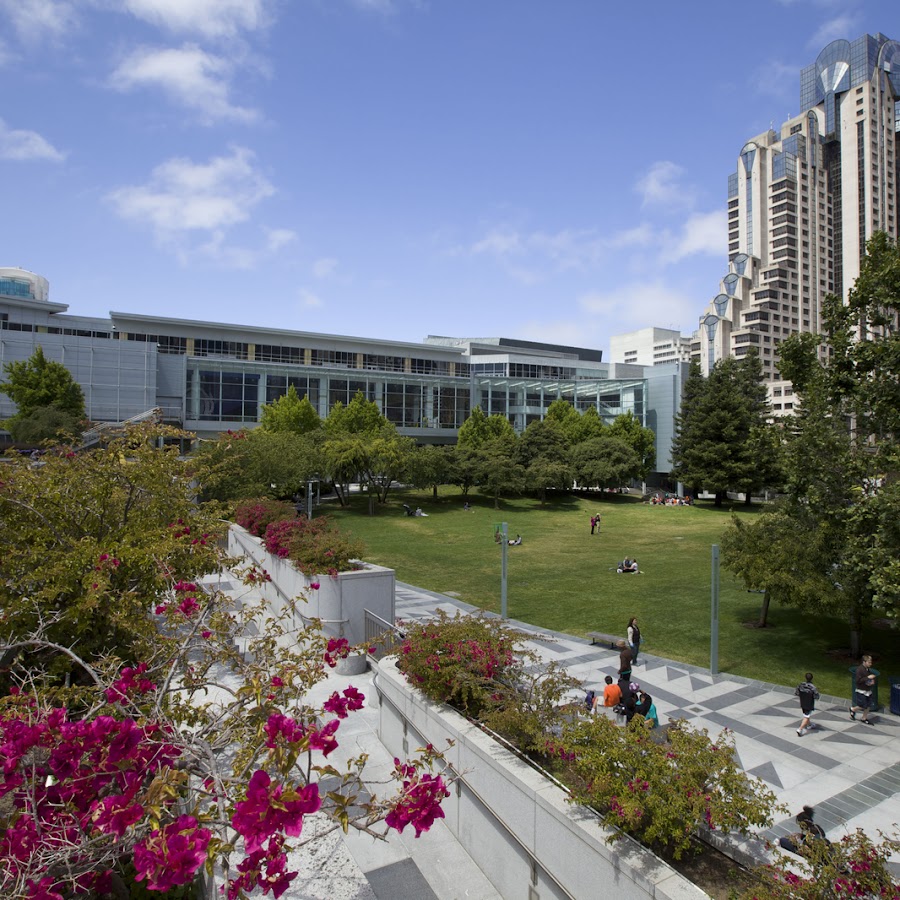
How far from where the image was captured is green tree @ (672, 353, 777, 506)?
47.7m

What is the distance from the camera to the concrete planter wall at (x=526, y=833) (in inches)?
167

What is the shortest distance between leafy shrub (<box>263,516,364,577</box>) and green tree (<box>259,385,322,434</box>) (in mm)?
31822

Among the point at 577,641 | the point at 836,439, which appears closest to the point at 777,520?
the point at 836,439

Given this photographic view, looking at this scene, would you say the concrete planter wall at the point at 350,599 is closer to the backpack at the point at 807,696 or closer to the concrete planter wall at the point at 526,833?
the concrete planter wall at the point at 526,833

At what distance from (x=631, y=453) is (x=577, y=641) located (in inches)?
1535

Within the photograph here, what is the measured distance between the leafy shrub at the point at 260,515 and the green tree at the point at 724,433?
38.3 metres

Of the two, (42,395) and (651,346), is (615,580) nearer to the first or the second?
(42,395)

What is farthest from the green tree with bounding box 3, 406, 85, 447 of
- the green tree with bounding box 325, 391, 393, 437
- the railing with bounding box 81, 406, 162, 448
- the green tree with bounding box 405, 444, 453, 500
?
the green tree with bounding box 405, 444, 453, 500

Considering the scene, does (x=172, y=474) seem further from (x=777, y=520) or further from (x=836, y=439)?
(x=777, y=520)

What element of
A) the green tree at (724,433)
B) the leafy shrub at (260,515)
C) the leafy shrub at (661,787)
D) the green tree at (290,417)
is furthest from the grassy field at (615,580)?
the leafy shrub at (661,787)

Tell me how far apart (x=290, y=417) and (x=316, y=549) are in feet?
115

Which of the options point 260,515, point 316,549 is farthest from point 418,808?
point 260,515

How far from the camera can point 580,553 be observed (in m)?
29.4

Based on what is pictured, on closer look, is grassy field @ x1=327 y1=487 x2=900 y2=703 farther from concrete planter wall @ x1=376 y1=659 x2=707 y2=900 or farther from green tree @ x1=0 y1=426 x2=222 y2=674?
green tree @ x1=0 y1=426 x2=222 y2=674
